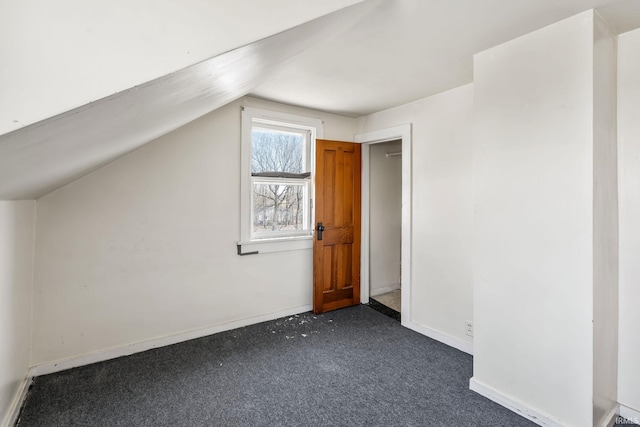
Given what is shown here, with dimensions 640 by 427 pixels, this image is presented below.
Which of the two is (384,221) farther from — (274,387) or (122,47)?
(122,47)

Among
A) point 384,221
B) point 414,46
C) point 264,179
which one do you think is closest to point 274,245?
point 264,179

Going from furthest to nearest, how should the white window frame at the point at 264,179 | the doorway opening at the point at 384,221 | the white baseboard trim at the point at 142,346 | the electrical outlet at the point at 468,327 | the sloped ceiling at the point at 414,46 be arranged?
the doorway opening at the point at 384,221 < the white window frame at the point at 264,179 < the electrical outlet at the point at 468,327 < the white baseboard trim at the point at 142,346 < the sloped ceiling at the point at 414,46

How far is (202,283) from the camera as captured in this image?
2.80 metres

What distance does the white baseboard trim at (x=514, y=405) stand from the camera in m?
1.70

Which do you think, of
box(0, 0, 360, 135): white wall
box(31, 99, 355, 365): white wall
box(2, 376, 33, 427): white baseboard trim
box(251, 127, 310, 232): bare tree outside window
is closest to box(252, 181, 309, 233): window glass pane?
box(251, 127, 310, 232): bare tree outside window

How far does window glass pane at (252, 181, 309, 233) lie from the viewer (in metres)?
3.22

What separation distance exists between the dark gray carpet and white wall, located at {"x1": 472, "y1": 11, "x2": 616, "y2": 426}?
337 millimetres

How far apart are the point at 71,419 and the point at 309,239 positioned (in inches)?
92.2

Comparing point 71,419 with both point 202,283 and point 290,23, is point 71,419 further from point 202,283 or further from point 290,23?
point 290,23

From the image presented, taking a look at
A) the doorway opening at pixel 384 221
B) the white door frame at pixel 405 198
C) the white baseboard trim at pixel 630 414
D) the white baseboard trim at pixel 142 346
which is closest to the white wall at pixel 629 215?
the white baseboard trim at pixel 630 414

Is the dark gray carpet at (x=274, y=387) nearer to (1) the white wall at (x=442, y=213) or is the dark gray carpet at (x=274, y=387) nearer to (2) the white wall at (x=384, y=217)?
(1) the white wall at (x=442, y=213)

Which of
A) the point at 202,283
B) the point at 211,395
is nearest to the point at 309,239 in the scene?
the point at 202,283

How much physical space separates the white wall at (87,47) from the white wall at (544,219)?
72.5 inches

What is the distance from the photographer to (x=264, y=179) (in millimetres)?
3219
